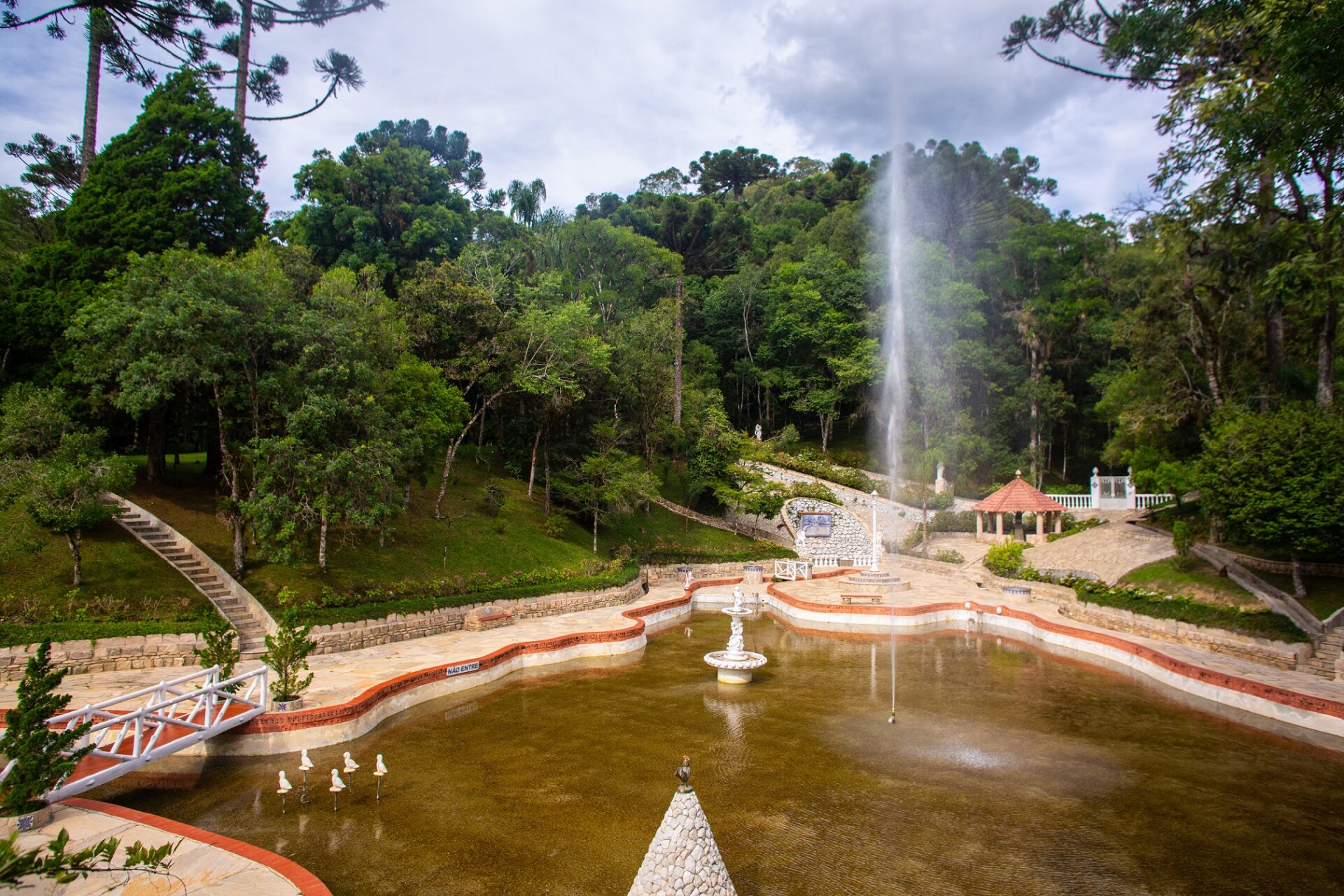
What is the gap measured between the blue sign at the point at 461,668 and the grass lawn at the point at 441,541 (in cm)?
507

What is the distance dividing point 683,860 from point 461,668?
10.4 metres

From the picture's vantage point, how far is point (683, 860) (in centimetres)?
654

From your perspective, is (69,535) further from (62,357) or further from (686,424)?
(686,424)

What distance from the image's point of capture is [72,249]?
22.3 m

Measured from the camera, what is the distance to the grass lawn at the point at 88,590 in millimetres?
14328

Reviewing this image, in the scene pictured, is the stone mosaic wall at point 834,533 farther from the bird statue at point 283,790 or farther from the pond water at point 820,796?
the bird statue at point 283,790

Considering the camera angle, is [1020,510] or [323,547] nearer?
[323,547]

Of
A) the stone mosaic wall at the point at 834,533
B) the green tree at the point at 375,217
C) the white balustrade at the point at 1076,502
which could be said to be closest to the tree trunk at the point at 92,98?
the green tree at the point at 375,217

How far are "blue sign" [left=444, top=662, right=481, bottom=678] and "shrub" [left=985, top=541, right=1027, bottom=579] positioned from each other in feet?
69.3

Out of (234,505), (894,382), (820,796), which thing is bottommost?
(820,796)

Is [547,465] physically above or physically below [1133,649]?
above

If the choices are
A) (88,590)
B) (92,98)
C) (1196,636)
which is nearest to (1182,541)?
(1196,636)

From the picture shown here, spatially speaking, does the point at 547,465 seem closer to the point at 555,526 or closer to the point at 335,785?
the point at 555,526

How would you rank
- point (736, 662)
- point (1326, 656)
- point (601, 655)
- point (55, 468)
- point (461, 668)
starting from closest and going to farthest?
point (1326, 656) < point (55, 468) < point (461, 668) < point (736, 662) < point (601, 655)
